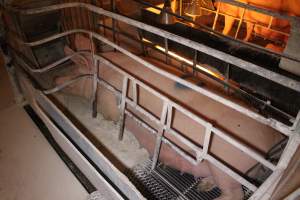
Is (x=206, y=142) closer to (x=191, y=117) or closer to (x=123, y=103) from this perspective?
(x=191, y=117)

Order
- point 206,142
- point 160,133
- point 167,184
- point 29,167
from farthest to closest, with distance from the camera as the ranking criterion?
point 29,167 → point 167,184 → point 160,133 → point 206,142

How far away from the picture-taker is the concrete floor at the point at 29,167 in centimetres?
254

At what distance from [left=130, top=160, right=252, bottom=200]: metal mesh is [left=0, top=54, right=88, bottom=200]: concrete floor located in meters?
0.57

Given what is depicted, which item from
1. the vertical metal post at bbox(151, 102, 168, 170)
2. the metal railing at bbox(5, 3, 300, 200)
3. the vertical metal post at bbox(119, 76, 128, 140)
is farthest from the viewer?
the vertical metal post at bbox(119, 76, 128, 140)

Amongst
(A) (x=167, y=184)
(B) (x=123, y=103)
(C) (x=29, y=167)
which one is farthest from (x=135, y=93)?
(C) (x=29, y=167)

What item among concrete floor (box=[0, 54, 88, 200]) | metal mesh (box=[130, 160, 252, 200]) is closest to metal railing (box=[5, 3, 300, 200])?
metal mesh (box=[130, 160, 252, 200])

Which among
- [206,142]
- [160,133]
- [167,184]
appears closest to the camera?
[206,142]

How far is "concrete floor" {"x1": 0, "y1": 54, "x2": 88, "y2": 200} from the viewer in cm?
254

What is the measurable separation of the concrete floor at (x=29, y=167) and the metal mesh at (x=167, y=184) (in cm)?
57

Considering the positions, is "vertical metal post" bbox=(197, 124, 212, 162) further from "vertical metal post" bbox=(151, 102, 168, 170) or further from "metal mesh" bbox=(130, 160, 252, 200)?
"metal mesh" bbox=(130, 160, 252, 200)

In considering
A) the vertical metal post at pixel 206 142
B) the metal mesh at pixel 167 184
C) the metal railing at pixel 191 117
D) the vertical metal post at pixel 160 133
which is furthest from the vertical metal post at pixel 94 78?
the vertical metal post at pixel 206 142

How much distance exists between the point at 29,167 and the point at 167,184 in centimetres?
147

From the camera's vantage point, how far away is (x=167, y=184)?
244 centimetres

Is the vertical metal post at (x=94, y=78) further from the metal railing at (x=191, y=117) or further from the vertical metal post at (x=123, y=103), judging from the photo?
the vertical metal post at (x=123, y=103)
